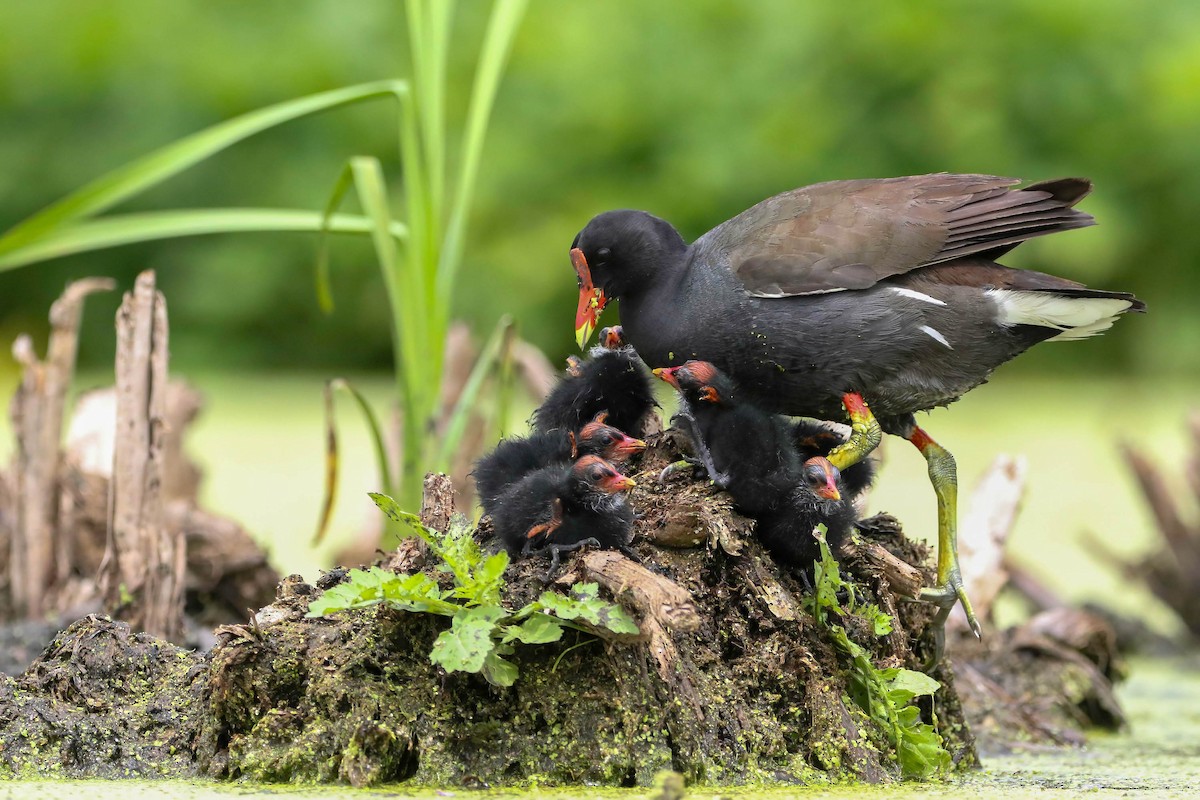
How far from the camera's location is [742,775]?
8.94 feet

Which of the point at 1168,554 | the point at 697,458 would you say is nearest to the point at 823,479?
the point at 697,458

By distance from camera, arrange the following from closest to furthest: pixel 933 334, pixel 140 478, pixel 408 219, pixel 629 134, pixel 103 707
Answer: pixel 103 707, pixel 933 334, pixel 140 478, pixel 408 219, pixel 629 134

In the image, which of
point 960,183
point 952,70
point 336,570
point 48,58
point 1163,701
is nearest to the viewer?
point 336,570

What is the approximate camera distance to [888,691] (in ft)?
9.67

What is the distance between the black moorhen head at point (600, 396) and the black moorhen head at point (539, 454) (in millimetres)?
189

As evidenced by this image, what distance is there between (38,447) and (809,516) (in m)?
2.38

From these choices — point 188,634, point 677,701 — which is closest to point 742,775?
point 677,701

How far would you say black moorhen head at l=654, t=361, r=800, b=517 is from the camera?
294cm

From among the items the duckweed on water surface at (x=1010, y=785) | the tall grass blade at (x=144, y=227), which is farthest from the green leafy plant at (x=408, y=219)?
the duckweed on water surface at (x=1010, y=785)

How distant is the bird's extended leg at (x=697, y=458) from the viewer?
2971 millimetres

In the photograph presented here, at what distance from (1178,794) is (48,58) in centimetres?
1047

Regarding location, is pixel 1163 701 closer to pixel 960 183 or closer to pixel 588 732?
pixel 960 183

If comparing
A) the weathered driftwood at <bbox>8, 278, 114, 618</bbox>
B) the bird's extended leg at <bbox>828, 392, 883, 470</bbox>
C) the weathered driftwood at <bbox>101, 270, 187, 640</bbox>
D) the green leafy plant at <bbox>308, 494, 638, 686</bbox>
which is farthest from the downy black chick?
the weathered driftwood at <bbox>8, 278, 114, 618</bbox>

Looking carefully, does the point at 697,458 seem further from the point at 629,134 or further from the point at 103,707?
the point at 629,134
